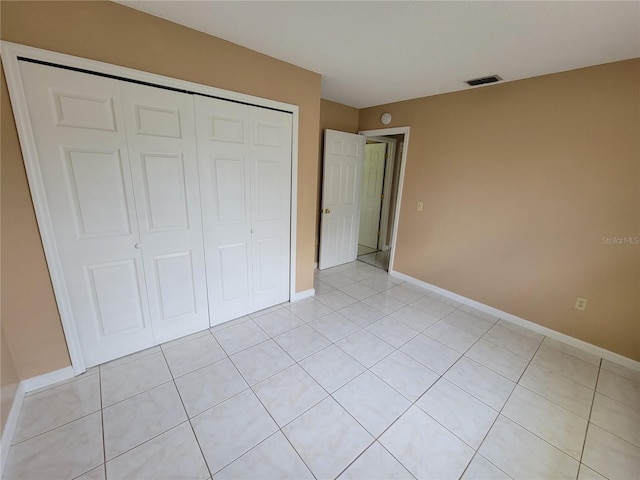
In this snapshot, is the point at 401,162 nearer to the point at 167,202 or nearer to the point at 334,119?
the point at 334,119

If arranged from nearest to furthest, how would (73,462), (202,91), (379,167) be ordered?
(73,462)
(202,91)
(379,167)

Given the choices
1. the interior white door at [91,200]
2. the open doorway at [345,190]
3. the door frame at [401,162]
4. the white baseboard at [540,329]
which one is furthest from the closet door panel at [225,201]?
the white baseboard at [540,329]

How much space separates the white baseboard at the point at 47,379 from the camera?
1.66 m

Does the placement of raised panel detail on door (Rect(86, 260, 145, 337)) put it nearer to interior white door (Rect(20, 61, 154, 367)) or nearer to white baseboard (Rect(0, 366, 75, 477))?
interior white door (Rect(20, 61, 154, 367))

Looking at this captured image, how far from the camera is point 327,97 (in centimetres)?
345

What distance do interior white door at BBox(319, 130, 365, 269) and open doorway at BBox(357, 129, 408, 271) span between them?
609 millimetres

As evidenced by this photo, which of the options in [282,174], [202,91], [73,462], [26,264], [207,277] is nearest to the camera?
[73,462]

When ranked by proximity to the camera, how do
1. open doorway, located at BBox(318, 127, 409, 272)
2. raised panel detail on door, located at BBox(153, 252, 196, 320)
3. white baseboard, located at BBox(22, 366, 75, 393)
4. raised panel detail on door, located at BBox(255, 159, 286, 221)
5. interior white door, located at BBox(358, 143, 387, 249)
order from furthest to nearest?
1. interior white door, located at BBox(358, 143, 387, 249)
2. open doorway, located at BBox(318, 127, 409, 272)
3. raised panel detail on door, located at BBox(255, 159, 286, 221)
4. raised panel detail on door, located at BBox(153, 252, 196, 320)
5. white baseboard, located at BBox(22, 366, 75, 393)

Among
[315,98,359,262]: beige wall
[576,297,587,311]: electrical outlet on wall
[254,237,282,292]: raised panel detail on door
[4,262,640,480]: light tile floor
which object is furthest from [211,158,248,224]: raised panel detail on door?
[576,297,587,311]: electrical outlet on wall

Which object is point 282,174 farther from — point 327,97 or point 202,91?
point 327,97

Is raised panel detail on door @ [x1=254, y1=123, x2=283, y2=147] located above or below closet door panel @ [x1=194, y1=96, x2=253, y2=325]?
above

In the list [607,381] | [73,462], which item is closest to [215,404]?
[73,462]

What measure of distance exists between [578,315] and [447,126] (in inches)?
89.4

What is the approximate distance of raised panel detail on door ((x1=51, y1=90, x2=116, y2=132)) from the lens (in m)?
1.49
